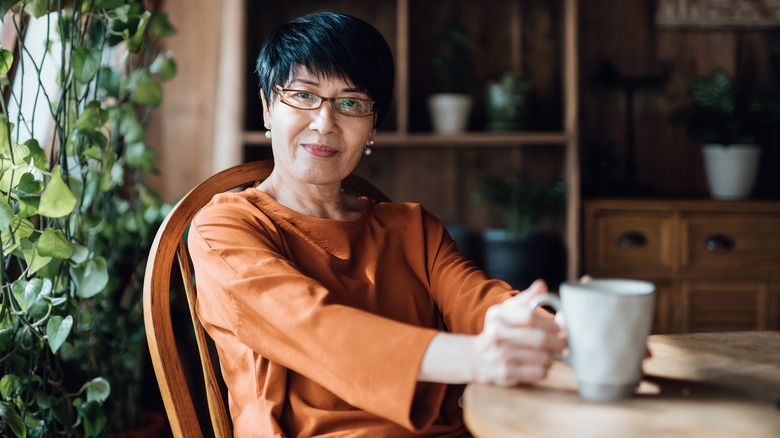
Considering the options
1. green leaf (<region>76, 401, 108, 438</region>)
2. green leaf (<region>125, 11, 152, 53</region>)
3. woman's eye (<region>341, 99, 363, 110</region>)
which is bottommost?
green leaf (<region>76, 401, 108, 438</region>)

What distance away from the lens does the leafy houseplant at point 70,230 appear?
3.91ft

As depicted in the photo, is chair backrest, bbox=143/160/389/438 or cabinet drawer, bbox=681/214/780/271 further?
cabinet drawer, bbox=681/214/780/271

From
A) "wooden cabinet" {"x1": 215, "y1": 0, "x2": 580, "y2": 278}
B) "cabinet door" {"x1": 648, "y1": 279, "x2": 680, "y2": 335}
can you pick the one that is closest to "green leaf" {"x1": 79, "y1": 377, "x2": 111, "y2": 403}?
"wooden cabinet" {"x1": 215, "y1": 0, "x2": 580, "y2": 278}

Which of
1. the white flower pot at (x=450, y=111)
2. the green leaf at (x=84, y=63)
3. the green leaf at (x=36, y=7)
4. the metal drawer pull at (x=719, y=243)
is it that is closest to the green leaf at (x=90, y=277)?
the green leaf at (x=84, y=63)

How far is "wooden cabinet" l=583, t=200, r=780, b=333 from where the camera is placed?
239cm

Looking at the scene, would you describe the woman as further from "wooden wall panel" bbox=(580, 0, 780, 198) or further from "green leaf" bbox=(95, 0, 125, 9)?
"wooden wall panel" bbox=(580, 0, 780, 198)

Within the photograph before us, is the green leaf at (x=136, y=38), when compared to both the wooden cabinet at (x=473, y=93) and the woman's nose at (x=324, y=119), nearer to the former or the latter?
the woman's nose at (x=324, y=119)

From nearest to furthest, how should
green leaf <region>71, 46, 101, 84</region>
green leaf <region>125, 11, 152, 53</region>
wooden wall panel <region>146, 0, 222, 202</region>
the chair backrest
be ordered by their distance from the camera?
the chair backrest → green leaf <region>71, 46, 101, 84</region> → green leaf <region>125, 11, 152, 53</region> → wooden wall panel <region>146, 0, 222, 202</region>

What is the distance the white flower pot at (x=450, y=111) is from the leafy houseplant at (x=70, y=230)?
0.96 meters

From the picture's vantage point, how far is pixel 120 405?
2.03m

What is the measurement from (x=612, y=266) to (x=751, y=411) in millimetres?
1755

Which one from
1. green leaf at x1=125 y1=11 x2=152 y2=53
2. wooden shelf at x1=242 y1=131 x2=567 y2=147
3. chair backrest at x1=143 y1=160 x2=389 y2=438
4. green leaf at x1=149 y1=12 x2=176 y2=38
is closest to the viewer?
chair backrest at x1=143 y1=160 x2=389 y2=438

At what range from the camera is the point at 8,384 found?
4.10ft

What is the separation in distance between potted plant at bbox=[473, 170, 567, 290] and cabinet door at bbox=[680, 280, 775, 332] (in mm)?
477
